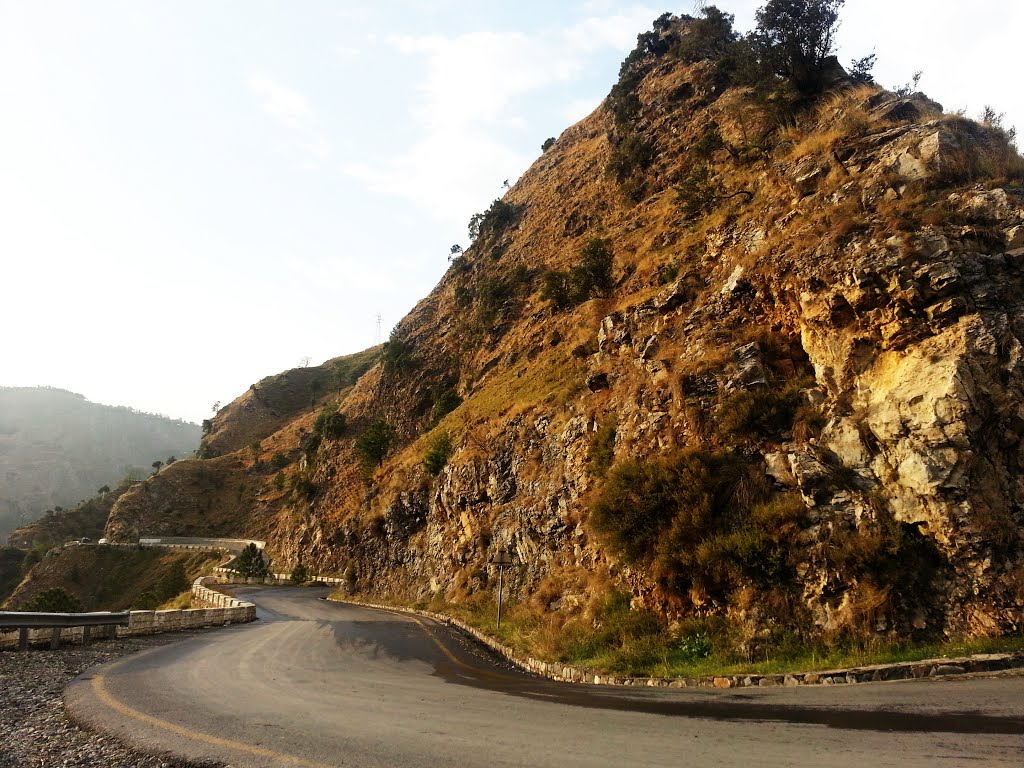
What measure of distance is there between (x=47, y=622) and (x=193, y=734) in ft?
33.0

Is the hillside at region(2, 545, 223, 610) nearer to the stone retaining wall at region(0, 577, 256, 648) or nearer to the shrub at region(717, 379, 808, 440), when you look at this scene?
the stone retaining wall at region(0, 577, 256, 648)

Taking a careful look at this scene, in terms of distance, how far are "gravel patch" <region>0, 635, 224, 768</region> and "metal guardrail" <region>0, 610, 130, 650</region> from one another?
0.60m

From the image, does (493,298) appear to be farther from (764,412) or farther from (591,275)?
(764,412)

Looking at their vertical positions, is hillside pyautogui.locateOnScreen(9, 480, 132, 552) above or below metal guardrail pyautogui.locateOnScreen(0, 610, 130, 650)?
below

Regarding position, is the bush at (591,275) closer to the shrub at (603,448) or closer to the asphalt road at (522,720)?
the shrub at (603,448)

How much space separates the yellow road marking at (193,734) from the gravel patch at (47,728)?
1.65 feet

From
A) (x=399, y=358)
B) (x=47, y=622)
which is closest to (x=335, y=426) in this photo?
(x=399, y=358)

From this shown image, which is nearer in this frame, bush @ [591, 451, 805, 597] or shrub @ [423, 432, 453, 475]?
bush @ [591, 451, 805, 597]

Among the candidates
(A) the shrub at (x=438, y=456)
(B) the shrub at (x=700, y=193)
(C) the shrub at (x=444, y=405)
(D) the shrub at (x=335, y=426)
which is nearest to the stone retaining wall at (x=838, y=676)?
(A) the shrub at (x=438, y=456)

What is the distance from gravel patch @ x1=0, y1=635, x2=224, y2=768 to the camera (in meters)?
6.26

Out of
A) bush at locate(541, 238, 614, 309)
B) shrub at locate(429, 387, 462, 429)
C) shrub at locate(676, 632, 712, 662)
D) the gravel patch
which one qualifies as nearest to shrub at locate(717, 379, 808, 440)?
shrub at locate(676, 632, 712, 662)

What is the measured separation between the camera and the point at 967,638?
31.7 feet

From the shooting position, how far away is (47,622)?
13.8m

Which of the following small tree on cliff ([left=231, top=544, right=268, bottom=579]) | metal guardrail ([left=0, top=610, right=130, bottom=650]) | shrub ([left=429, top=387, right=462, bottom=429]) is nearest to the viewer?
metal guardrail ([left=0, top=610, right=130, bottom=650])
